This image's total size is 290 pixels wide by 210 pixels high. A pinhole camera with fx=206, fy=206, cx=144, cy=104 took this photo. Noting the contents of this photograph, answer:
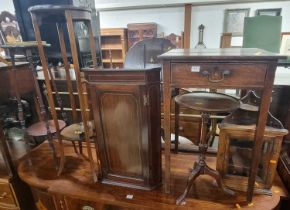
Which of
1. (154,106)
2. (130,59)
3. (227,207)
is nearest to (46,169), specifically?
(154,106)

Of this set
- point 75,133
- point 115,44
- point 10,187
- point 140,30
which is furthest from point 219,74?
point 115,44

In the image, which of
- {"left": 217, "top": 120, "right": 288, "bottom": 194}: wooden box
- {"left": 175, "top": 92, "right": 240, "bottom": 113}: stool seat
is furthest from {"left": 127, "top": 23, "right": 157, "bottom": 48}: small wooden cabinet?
{"left": 217, "top": 120, "right": 288, "bottom": 194}: wooden box

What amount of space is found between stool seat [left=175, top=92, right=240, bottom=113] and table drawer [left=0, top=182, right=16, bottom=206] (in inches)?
53.8

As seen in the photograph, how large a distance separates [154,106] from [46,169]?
0.98 meters

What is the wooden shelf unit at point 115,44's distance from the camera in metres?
4.09

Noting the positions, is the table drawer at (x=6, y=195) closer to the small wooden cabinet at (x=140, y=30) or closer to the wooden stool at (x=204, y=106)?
the wooden stool at (x=204, y=106)

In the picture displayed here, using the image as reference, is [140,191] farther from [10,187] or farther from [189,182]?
[10,187]

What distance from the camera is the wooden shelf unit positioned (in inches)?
161

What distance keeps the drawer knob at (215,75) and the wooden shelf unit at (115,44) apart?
3.35 meters

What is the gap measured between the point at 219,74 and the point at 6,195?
168 cm

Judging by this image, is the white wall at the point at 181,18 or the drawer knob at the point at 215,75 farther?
the white wall at the point at 181,18

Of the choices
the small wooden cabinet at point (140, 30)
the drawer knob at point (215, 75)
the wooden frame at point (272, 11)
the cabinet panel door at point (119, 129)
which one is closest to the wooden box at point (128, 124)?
the cabinet panel door at point (119, 129)

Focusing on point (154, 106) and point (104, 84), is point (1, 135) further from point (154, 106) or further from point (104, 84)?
point (154, 106)

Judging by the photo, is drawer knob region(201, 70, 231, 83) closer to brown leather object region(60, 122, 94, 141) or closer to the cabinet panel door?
the cabinet panel door
